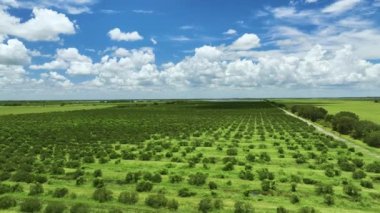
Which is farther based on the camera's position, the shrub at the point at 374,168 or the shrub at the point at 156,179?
the shrub at the point at 374,168

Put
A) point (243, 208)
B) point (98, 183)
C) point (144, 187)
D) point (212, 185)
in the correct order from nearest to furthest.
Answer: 1. point (243, 208)
2. point (144, 187)
3. point (212, 185)
4. point (98, 183)

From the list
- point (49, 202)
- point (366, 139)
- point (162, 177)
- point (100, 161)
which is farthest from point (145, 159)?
point (366, 139)

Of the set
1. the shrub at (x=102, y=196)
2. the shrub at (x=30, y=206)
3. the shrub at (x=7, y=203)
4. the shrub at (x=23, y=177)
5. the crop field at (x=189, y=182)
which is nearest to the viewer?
the shrub at (x=30, y=206)

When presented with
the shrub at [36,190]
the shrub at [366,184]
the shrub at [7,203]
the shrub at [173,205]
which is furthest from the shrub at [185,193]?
the shrub at [366,184]

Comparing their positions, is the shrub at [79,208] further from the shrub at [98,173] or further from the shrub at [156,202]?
the shrub at [98,173]

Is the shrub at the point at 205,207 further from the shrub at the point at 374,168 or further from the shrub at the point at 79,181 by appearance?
the shrub at the point at 374,168

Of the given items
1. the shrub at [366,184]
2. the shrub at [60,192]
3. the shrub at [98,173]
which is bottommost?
the shrub at [366,184]

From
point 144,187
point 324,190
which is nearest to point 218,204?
point 144,187

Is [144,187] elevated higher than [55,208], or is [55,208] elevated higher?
[55,208]

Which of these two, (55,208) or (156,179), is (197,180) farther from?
(55,208)

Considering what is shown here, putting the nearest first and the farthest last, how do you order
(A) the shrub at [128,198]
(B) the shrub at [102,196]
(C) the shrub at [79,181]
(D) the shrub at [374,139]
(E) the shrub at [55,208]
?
1. (E) the shrub at [55,208]
2. (A) the shrub at [128,198]
3. (B) the shrub at [102,196]
4. (C) the shrub at [79,181]
5. (D) the shrub at [374,139]

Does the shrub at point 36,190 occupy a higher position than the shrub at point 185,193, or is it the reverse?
the shrub at point 36,190

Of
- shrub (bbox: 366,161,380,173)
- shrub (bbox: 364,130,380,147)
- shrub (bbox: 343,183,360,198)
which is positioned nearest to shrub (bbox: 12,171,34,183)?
shrub (bbox: 343,183,360,198)
